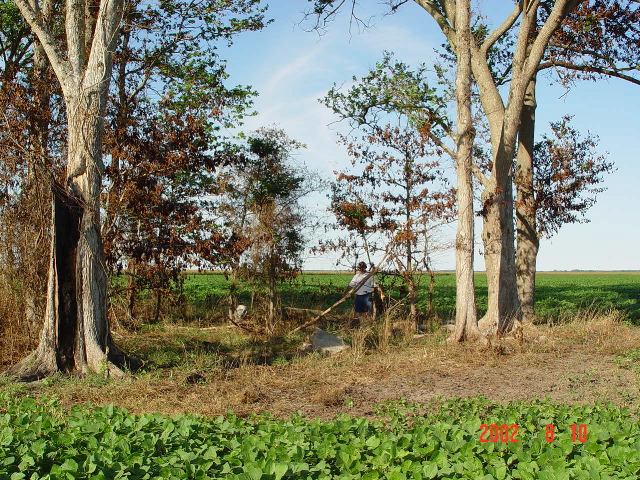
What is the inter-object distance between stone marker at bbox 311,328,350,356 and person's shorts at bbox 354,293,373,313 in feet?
12.8

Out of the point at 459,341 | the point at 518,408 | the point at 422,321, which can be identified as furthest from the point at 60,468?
the point at 422,321

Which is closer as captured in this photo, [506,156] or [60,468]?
[60,468]

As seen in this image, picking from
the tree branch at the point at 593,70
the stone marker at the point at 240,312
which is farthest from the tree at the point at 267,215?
the tree branch at the point at 593,70

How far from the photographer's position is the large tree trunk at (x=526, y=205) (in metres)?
15.9

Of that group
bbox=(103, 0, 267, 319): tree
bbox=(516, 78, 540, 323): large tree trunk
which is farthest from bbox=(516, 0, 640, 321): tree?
bbox=(103, 0, 267, 319): tree

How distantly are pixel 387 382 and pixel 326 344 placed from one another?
3.48m

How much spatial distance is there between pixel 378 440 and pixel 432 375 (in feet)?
15.9

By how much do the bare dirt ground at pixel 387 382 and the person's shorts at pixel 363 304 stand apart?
4646 millimetres

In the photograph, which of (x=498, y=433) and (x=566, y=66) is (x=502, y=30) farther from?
(x=498, y=433)

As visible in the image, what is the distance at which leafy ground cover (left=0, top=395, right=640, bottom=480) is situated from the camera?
409 centimetres

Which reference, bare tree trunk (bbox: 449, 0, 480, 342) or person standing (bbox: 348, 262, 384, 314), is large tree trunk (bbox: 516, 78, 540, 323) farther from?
bare tree trunk (bbox: 449, 0, 480, 342)

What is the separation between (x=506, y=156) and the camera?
1270cm

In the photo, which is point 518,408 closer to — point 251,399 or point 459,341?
point 251,399
